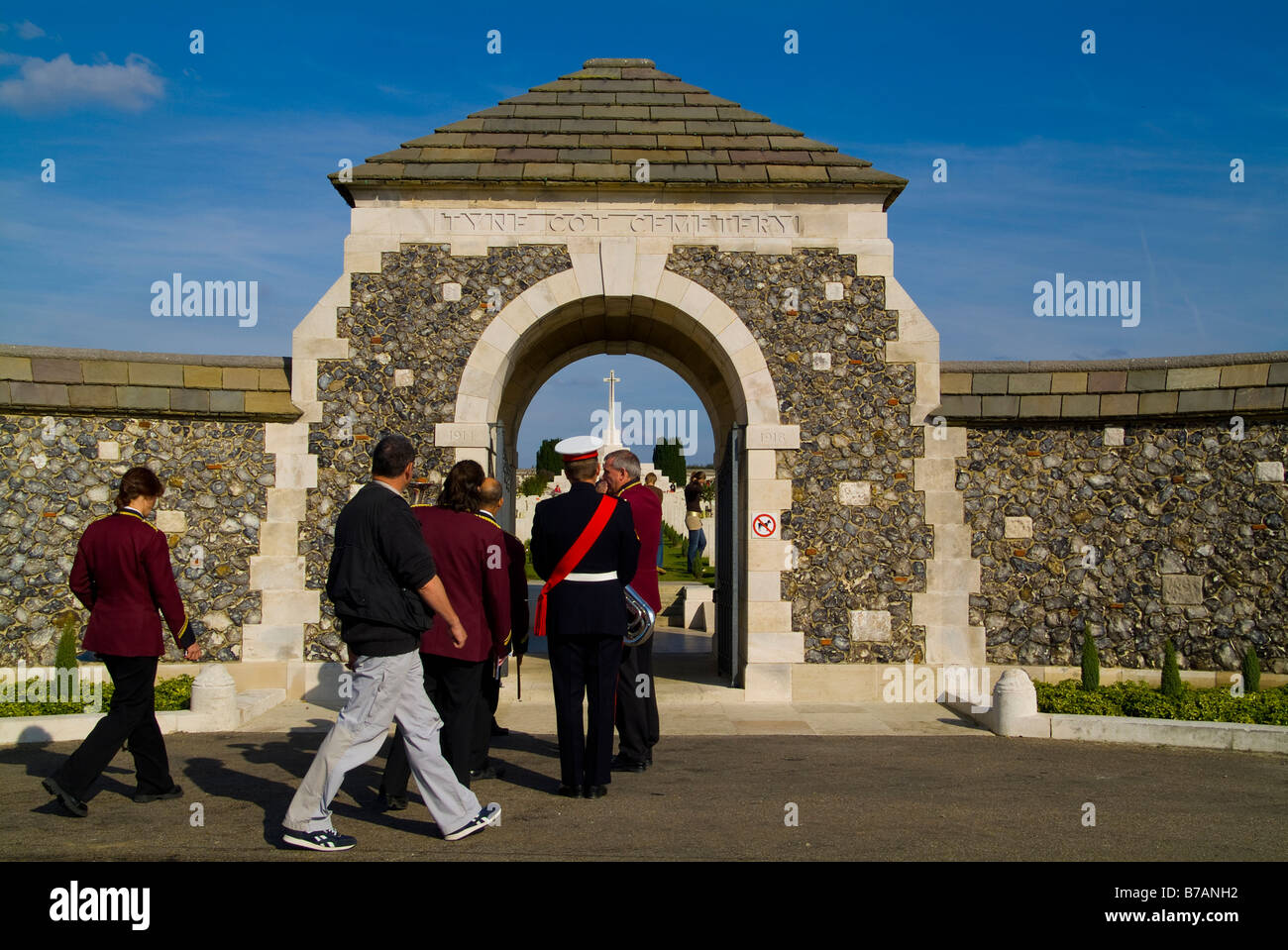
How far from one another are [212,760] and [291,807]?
97.8 inches

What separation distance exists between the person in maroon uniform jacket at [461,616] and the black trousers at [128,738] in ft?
Result: 4.39

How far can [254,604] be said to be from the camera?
9805mm

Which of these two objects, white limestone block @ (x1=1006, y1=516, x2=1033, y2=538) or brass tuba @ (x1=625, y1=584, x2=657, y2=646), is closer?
brass tuba @ (x1=625, y1=584, x2=657, y2=646)

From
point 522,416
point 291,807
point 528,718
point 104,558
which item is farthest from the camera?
point 522,416

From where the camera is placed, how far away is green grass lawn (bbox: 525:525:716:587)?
2142 centimetres

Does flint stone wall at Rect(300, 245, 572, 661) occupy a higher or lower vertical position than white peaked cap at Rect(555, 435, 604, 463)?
higher

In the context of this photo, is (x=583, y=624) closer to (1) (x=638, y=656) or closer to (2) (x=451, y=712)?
(2) (x=451, y=712)

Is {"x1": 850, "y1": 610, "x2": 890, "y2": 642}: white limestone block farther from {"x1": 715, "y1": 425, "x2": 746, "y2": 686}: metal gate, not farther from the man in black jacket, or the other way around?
the man in black jacket

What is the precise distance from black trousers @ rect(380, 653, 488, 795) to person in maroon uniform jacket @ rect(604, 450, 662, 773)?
1270mm

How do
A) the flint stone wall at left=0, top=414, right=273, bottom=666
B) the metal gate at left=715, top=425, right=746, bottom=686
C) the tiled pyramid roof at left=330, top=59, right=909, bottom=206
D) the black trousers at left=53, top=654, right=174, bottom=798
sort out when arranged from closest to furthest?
the black trousers at left=53, top=654, right=174, bottom=798 < the flint stone wall at left=0, top=414, right=273, bottom=666 < the tiled pyramid roof at left=330, top=59, right=909, bottom=206 < the metal gate at left=715, top=425, right=746, bottom=686

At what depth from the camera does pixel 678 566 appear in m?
25.8

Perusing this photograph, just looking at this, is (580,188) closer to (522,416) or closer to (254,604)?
(522,416)

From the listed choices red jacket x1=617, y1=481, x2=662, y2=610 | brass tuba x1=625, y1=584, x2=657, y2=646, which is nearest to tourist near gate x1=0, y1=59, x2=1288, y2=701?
red jacket x1=617, y1=481, x2=662, y2=610
